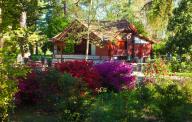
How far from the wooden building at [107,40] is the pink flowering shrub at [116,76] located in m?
24.8

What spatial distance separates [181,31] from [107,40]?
11117 mm

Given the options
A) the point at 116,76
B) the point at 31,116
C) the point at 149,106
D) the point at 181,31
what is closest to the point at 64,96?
the point at 31,116

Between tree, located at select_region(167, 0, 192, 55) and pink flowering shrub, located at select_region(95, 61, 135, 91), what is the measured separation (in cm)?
1910

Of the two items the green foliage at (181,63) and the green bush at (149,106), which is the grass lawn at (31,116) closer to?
the green bush at (149,106)

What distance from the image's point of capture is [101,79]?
57.5 feet

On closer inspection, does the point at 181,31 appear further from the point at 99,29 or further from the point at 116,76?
the point at 116,76

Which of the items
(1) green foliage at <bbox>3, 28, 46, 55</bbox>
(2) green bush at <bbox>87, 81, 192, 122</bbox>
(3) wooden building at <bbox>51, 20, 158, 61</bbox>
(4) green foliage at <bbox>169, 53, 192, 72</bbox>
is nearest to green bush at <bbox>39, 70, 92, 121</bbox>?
(2) green bush at <bbox>87, 81, 192, 122</bbox>

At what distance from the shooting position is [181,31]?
37094 millimetres

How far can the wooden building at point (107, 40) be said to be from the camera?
4493 cm

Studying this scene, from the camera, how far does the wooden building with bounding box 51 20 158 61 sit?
44928 mm

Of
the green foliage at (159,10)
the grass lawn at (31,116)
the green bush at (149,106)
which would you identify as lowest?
the grass lawn at (31,116)

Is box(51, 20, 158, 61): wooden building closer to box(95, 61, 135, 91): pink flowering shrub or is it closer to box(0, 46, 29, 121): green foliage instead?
box(95, 61, 135, 91): pink flowering shrub

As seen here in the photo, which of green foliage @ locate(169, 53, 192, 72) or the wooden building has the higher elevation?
the wooden building

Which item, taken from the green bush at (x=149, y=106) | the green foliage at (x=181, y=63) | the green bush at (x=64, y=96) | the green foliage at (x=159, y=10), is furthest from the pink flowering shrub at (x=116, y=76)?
the green foliage at (x=181, y=63)
